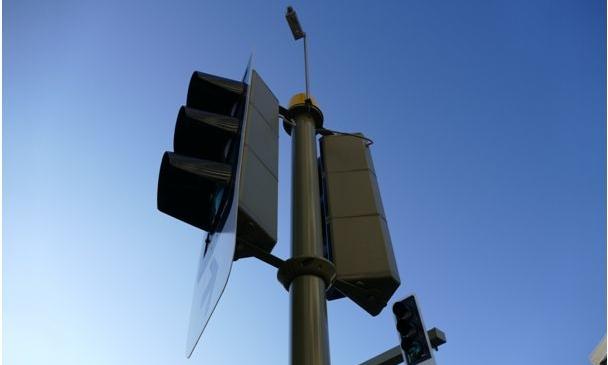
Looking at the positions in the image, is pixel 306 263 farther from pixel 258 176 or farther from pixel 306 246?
pixel 258 176

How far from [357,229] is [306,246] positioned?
0.44 meters

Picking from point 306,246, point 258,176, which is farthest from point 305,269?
point 258,176

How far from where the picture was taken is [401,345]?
2512 mm

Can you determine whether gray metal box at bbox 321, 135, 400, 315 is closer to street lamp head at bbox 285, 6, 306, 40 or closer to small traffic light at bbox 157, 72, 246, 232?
small traffic light at bbox 157, 72, 246, 232

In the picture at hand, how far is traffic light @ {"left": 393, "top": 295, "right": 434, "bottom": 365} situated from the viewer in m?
2.38

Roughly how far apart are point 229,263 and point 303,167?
104 cm

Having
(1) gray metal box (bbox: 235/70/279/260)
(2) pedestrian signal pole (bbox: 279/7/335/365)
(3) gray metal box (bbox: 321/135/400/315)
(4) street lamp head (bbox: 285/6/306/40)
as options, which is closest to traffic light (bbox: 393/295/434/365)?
(3) gray metal box (bbox: 321/135/400/315)

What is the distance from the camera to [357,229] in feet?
8.54

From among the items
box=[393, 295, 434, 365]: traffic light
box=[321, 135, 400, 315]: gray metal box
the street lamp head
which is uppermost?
the street lamp head

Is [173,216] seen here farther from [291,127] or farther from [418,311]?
[418,311]

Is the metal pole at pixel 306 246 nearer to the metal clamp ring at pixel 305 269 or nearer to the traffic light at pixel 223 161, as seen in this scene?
the metal clamp ring at pixel 305 269

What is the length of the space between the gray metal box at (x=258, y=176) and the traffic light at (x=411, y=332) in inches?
33.9

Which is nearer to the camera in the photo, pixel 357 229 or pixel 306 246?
pixel 306 246

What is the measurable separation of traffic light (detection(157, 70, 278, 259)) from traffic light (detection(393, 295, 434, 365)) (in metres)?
0.87
